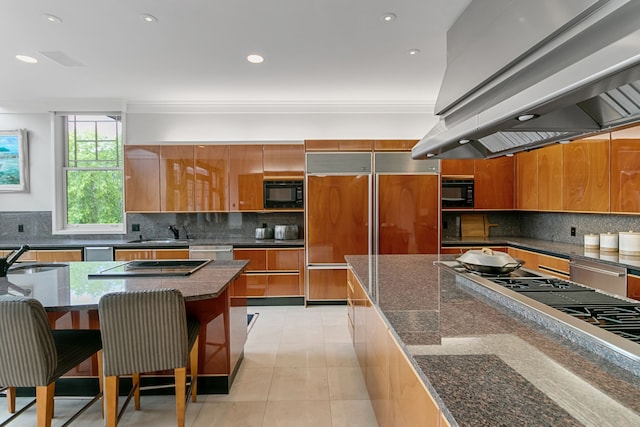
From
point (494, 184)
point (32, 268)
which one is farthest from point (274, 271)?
point (494, 184)

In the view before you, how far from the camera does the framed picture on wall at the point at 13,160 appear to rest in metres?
4.62

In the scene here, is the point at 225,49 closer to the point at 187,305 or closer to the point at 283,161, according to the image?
the point at 283,161

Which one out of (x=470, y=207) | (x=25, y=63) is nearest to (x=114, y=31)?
(x=25, y=63)

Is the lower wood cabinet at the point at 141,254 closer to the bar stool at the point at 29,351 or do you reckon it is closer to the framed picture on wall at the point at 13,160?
the framed picture on wall at the point at 13,160

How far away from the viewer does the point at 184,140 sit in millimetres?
4723

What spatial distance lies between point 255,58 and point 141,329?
2.68 meters

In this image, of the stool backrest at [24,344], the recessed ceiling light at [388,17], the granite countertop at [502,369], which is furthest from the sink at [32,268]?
the recessed ceiling light at [388,17]

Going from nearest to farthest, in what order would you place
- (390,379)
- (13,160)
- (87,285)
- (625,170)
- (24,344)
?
(390,379), (24,344), (87,285), (625,170), (13,160)

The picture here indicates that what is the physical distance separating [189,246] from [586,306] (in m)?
3.99

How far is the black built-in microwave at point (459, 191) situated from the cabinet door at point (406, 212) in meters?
0.32

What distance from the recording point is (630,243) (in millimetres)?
2824

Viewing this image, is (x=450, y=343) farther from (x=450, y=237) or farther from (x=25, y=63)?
(x=25, y=63)

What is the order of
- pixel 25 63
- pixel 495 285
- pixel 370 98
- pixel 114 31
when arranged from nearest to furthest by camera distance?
pixel 495 285 < pixel 114 31 < pixel 25 63 < pixel 370 98

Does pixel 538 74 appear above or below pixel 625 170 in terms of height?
above
